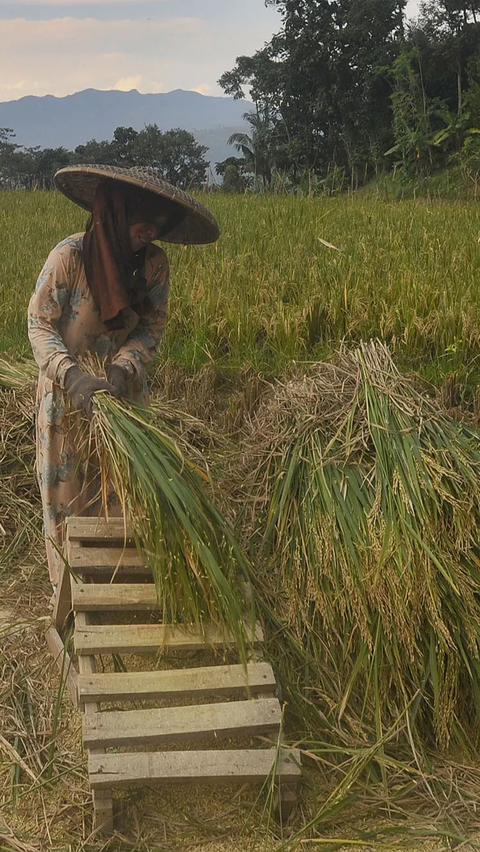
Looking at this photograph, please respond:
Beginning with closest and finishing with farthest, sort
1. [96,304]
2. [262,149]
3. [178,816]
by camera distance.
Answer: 1. [178,816]
2. [96,304]
3. [262,149]

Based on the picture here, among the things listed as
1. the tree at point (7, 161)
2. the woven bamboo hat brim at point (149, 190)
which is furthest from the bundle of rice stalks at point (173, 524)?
the tree at point (7, 161)

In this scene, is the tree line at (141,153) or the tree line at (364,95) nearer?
the tree line at (364,95)

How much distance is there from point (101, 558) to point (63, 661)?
297 millimetres

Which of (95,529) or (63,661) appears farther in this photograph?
(95,529)

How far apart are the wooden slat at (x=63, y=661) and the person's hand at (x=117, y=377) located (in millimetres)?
751

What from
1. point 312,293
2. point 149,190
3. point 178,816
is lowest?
point 178,816

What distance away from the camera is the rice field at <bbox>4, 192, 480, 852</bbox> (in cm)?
190

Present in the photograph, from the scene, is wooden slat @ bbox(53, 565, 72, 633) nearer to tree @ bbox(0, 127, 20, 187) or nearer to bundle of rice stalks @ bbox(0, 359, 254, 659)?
bundle of rice stalks @ bbox(0, 359, 254, 659)

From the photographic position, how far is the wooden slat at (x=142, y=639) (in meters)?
2.02

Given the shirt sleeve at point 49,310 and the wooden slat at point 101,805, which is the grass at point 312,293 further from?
the wooden slat at point 101,805

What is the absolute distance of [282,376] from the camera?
3.70m

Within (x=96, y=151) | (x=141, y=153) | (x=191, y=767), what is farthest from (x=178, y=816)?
(x=96, y=151)

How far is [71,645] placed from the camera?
2.40 m

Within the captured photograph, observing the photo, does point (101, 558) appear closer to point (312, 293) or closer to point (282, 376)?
point (282, 376)
